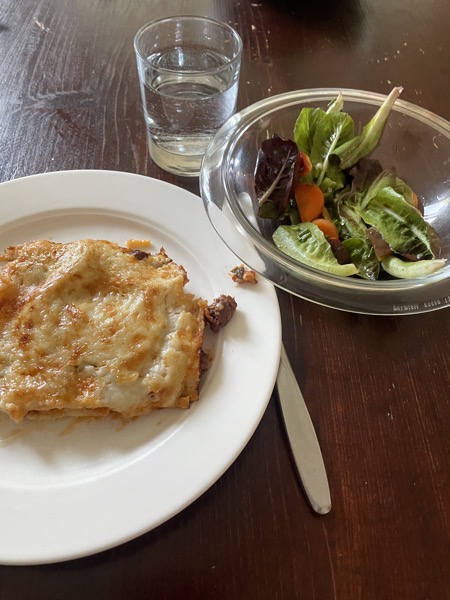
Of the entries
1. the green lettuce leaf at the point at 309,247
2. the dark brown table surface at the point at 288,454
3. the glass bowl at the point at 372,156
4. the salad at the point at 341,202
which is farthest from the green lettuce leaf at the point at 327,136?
the dark brown table surface at the point at 288,454

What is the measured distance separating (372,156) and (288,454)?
97 centimetres

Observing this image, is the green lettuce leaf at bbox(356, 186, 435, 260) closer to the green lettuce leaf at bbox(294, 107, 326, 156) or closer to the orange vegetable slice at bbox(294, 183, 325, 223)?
the orange vegetable slice at bbox(294, 183, 325, 223)

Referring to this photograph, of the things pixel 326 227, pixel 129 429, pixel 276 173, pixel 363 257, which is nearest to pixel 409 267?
pixel 363 257

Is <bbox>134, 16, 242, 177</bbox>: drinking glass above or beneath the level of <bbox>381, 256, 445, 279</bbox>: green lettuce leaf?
above

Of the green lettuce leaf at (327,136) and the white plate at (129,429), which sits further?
the green lettuce leaf at (327,136)

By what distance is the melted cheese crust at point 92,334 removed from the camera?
100cm

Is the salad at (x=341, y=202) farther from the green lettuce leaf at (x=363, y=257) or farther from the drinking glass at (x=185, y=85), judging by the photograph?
the drinking glass at (x=185, y=85)

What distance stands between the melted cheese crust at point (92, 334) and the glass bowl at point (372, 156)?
208mm

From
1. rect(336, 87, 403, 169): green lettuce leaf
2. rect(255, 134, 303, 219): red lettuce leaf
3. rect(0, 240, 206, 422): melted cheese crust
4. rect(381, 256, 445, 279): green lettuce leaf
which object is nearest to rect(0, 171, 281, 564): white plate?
rect(0, 240, 206, 422): melted cheese crust

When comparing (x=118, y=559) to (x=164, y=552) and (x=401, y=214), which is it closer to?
(x=164, y=552)

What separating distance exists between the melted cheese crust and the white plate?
56 millimetres

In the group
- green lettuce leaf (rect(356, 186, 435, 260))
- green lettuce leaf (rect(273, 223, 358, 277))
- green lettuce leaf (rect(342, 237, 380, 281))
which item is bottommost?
green lettuce leaf (rect(342, 237, 380, 281))

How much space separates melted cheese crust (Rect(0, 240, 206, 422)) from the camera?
3.27 ft

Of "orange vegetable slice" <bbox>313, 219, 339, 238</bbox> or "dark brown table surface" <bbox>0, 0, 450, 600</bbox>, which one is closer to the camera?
"dark brown table surface" <bbox>0, 0, 450, 600</bbox>
